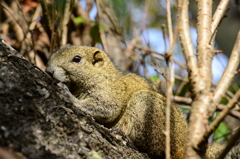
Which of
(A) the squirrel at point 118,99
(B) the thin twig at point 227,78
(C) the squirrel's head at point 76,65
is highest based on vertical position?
(B) the thin twig at point 227,78

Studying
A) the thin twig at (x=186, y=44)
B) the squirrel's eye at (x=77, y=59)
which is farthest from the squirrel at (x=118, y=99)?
the thin twig at (x=186, y=44)

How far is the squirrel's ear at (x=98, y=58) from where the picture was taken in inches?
211

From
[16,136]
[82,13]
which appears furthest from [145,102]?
[82,13]

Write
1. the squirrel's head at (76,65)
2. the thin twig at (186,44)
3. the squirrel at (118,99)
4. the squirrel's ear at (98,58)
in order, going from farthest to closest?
the squirrel's ear at (98,58) → the squirrel's head at (76,65) → the squirrel at (118,99) → the thin twig at (186,44)

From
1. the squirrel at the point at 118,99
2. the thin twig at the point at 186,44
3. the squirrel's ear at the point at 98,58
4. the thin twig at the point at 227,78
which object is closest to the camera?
the thin twig at the point at 227,78

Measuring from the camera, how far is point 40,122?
9.72 feet

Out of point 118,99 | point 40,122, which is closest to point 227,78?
point 40,122

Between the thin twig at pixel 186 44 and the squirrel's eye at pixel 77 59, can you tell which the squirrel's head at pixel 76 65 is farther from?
the thin twig at pixel 186 44

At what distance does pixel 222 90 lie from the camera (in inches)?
126

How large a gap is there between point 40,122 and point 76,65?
2.17 metres

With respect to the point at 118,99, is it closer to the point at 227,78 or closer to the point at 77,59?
the point at 77,59

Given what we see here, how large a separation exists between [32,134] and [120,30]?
16.1 feet

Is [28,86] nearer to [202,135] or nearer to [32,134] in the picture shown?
[32,134]

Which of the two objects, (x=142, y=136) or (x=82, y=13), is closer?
(x=142, y=136)
